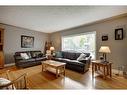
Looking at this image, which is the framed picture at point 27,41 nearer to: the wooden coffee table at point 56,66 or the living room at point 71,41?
the living room at point 71,41

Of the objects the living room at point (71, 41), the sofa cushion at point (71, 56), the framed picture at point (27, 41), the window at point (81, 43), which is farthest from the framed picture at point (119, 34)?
the framed picture at point (27, 41)

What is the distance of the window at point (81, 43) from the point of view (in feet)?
14.7

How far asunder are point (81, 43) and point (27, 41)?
3028 mm

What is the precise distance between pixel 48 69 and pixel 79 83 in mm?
1766

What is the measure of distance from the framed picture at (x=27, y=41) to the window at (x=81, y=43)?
6.36 feet

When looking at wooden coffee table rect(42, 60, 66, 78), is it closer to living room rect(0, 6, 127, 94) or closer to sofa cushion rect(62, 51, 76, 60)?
living room rect(0, 6, 127, 94)

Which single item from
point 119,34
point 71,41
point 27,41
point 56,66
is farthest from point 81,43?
point 27,41

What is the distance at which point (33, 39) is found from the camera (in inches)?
238

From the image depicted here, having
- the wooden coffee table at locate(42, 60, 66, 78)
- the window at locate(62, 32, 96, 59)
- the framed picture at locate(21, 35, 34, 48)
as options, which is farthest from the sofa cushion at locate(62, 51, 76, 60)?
the framed picture at locate(21, 35, 34, 48)

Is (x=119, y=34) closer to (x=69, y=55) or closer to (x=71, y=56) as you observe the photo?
(x=71, y=56)

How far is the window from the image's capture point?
4484mm

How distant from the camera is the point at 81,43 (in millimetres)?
5250
